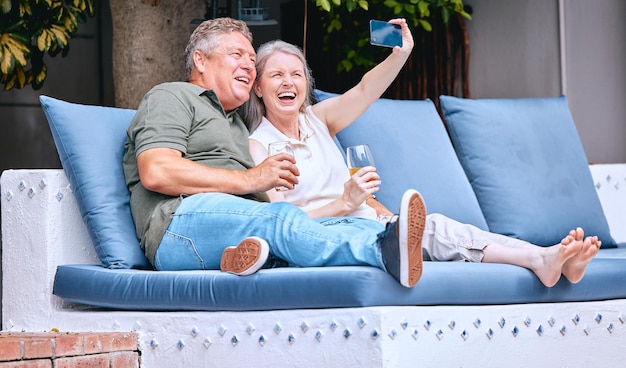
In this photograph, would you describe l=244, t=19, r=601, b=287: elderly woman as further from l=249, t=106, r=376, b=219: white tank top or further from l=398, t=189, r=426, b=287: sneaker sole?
l=398, t=189, r=426, b=287: sneaker sole

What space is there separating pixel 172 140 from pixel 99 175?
0.26 meters

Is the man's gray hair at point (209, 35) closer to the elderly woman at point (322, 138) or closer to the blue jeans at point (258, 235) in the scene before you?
the elderly woman at point (322, 138)

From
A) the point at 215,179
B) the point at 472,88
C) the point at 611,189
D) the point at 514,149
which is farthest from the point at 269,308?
the point at 472,88

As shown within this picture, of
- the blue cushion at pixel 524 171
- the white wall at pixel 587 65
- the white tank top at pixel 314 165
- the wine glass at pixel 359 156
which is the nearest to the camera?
the wine glass at pixel 359 156

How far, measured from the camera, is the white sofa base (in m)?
2.33

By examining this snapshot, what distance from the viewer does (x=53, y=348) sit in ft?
8.55

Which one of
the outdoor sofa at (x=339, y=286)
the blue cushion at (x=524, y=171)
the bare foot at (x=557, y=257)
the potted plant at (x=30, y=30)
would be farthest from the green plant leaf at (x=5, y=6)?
the bare foot at (x=557, y=257)

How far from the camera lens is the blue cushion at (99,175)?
2.84 meters

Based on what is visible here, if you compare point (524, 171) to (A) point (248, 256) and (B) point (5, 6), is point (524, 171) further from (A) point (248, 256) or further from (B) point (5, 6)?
(B) point (5, 6)

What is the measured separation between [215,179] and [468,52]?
3010 mm

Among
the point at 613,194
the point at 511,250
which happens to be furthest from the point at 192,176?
the point at 613,194

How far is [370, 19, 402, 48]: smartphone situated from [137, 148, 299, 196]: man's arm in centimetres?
58

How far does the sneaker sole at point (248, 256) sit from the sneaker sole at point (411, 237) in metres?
0.37

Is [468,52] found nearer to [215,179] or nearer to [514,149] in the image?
[514,149]
